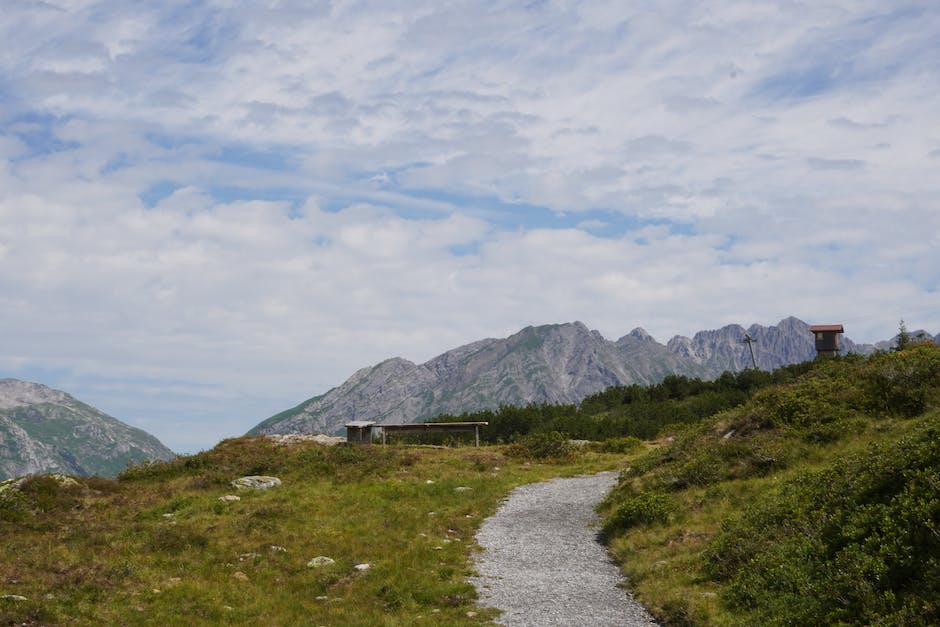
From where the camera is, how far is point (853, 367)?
2778 centimetres

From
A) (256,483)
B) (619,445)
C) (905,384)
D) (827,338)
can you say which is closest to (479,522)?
(256,483)

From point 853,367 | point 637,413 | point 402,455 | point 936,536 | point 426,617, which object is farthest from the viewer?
point 637,413

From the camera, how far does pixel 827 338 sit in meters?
66.2

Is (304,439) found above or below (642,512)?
above

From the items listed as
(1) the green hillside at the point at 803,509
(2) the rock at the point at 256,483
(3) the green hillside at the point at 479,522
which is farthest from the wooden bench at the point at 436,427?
(1) the green hillside at the point at 803,509

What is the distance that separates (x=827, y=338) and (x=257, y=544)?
63.1 m

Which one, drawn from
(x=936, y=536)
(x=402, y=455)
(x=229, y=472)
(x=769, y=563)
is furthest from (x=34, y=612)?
(x=402, y=455)

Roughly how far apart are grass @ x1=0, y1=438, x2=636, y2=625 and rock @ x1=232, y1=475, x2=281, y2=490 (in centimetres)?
68

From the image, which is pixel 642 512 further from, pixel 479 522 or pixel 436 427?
pixel 436 427

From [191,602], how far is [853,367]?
2657 cm

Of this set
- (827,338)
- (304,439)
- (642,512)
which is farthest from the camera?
(827,338)

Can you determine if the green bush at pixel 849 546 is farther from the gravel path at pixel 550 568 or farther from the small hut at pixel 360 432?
the small hut at pixel 360 432

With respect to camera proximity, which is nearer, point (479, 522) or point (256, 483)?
point (479, 522)

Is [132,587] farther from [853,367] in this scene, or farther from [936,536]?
[853,367]
